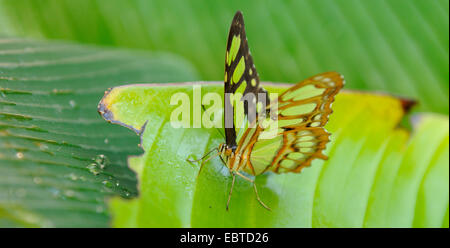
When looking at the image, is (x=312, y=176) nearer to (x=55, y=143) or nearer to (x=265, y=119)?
(x=265, y=119)

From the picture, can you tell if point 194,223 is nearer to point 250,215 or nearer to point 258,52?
point 250,215

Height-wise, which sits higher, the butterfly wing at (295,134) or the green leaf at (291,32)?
the green leaf at (291,32)

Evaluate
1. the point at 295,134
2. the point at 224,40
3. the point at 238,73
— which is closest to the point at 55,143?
the point at 238,73

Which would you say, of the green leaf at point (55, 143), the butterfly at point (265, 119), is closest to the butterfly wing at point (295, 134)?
the butterfly at point (265, 119)

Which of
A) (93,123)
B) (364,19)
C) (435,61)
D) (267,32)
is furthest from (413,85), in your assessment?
(93,123)

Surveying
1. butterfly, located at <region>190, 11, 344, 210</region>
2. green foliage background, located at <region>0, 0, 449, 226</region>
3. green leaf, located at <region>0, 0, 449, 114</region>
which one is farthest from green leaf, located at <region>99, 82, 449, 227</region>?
green leaf, located at <region>0, 0, 449, 114</region>

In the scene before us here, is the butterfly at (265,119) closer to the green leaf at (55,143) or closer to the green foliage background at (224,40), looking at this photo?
the green leaf at (55,143)
